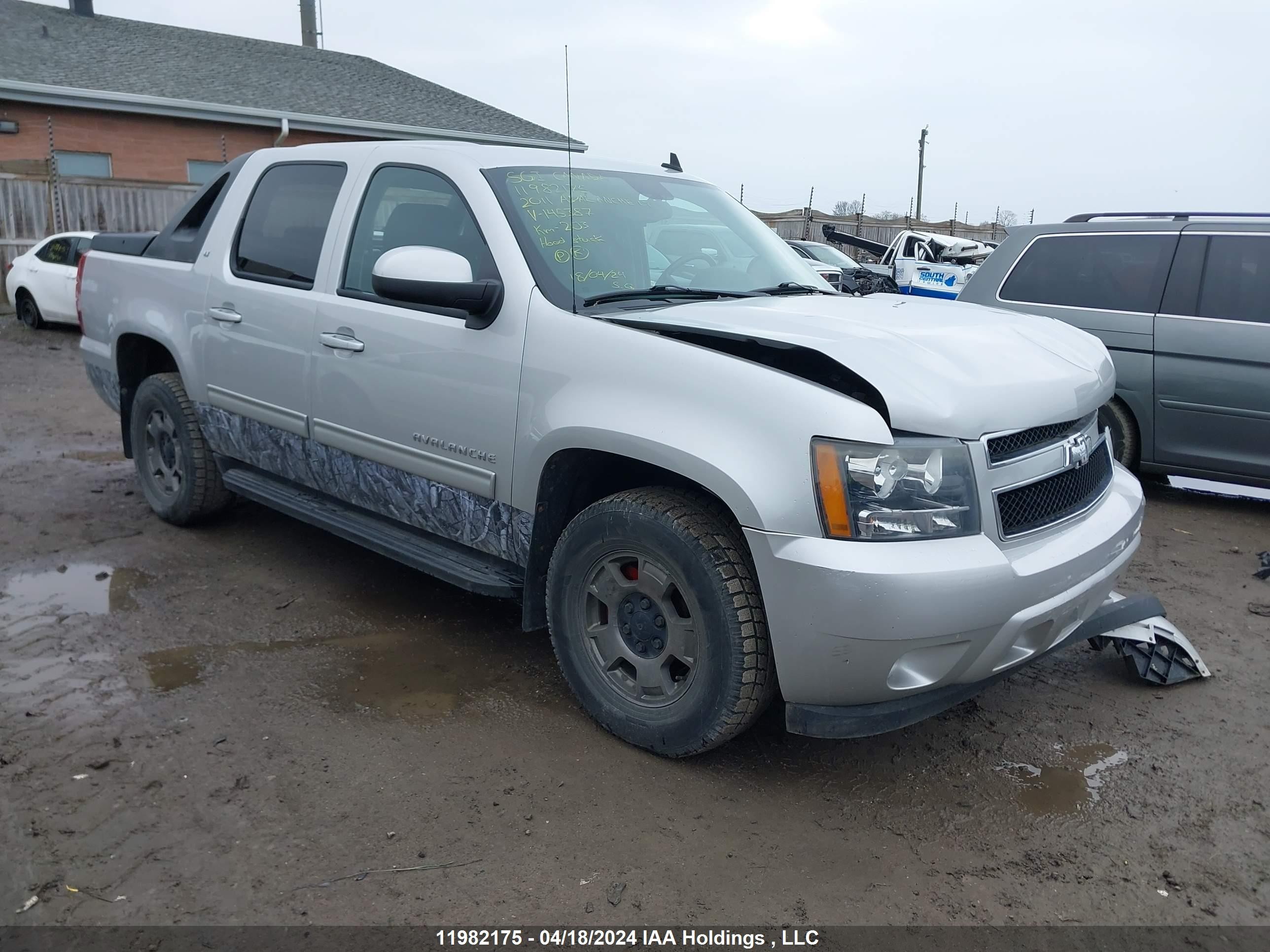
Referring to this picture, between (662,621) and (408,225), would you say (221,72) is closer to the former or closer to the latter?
(408,225)

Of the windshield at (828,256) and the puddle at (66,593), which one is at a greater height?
the windshield at (828,256)

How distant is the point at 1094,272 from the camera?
6.97 metres

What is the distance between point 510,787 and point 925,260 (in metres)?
16.4

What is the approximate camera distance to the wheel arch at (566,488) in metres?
3.35

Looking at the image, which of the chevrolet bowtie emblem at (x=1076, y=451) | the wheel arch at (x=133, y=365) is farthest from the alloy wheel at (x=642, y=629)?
the wheel arch at (x=133, y=365)

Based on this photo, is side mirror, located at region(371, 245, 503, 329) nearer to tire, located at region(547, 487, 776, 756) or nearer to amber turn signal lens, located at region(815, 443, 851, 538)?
tire, located at region(547, 487, 776, 756)

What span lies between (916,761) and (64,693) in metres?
3.06

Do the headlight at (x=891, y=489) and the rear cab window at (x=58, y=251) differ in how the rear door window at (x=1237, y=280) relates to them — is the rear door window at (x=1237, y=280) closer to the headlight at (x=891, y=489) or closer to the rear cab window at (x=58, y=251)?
the headlight at (x=891, y=489)

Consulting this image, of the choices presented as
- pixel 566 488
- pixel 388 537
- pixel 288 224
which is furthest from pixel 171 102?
pixel 566 488

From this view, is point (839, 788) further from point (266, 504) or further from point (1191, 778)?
point (266, 504)

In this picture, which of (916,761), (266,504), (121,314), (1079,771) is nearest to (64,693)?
(266,504)

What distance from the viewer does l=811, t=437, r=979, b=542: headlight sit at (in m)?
2.76

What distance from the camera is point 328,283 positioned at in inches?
170

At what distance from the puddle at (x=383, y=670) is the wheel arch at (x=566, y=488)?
0.47 metres
